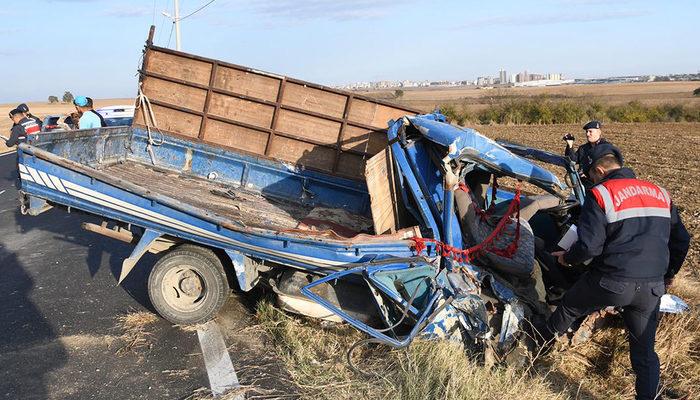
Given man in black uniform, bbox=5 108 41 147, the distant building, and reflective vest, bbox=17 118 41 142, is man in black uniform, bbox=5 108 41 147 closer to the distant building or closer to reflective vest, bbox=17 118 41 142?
reflective vest, bbox=17 118 41 142

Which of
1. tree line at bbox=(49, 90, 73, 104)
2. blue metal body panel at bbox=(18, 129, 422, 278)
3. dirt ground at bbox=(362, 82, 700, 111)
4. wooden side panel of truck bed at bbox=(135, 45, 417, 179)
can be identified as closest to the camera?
blue metal body panel at bbox=(18, 129, 422, 278)

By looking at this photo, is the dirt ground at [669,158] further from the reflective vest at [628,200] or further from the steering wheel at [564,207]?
the reflective vest at [628,200]

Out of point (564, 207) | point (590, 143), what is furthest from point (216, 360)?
point (590, 143)

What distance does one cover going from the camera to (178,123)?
25.3ft

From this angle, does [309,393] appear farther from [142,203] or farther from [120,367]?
[142,203]

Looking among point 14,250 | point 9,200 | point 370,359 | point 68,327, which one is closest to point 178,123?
point 14,250

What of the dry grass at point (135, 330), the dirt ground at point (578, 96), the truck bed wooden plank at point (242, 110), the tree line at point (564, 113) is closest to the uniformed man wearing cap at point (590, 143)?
the truck bed wooden plank at point (242, 110)

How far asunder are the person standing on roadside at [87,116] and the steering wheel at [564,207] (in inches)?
222

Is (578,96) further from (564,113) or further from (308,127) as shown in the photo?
(308,127)

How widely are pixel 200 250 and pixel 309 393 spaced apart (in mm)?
1810

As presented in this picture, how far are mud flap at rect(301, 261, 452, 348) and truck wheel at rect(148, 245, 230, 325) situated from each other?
96cm

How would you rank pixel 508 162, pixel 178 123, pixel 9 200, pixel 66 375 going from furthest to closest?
pixel 9 200
pixel 178 123
pixel 508 162
pixel 66 375

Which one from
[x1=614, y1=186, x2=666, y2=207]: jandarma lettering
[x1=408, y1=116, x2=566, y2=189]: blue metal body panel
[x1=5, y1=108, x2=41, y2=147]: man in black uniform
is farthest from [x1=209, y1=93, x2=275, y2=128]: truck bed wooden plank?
[x1=614, y1=186, x2=666, y2=207]: jandarma lettering

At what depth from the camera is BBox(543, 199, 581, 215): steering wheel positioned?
5.59 metres
